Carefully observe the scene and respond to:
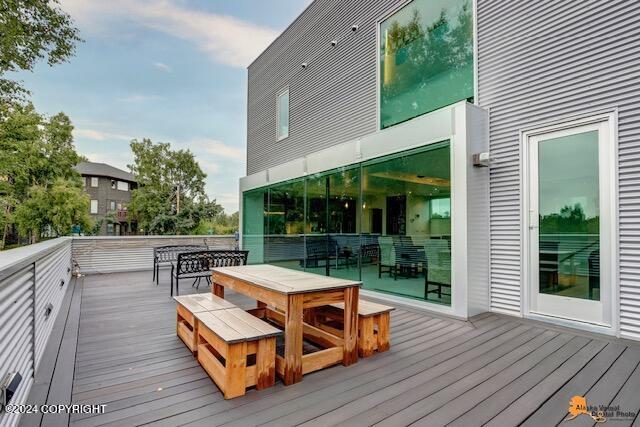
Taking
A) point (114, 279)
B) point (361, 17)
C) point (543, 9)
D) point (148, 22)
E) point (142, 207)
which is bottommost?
point (114, 279)

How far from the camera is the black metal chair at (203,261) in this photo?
5.23 meters

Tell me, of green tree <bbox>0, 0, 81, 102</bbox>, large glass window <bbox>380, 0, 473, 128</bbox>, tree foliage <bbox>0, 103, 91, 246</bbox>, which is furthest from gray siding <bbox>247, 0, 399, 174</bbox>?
tree foliage <bbox>0, 103, 91, 246</bbox>

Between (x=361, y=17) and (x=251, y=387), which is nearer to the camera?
(x=251, y=387)

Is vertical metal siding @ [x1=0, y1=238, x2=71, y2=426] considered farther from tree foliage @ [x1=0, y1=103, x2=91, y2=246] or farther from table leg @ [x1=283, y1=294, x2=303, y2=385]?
tree foliage @ [x1=0, y1=103, x2=91, y2=246]

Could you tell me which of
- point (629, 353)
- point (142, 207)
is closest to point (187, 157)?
point (142, 207)

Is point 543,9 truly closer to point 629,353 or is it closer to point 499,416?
point 629,353

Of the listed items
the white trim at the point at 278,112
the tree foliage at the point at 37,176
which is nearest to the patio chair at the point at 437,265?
the white trim at the point at 278,112

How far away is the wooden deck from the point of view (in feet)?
6.07

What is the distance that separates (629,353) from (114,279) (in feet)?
27.7

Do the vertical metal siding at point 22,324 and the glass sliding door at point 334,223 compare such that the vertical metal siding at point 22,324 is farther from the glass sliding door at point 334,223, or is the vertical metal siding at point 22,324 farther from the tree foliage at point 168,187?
the tree foliage at point 168,187

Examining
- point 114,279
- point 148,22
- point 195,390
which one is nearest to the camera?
point 195,390

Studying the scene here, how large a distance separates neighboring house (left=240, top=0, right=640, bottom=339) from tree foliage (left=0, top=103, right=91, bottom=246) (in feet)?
49.2

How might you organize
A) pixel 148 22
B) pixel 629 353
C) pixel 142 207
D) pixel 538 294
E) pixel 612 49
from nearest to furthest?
1. pixel 629 353
2. pixel 612 49
3. pixel 538 294
4. pixel 148 22
5. pixel 142 207

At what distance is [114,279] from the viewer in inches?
270
